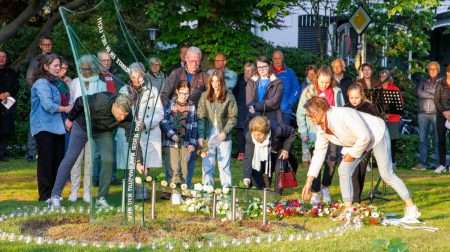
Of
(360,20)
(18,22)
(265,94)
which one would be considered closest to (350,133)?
(265,94)

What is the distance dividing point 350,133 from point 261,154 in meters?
2.11

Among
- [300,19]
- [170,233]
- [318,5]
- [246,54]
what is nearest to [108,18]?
[246,54]

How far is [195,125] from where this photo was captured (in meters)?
11.8

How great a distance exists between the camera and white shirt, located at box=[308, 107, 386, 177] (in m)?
9.48

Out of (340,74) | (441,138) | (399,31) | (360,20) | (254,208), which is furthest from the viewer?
(399,31)

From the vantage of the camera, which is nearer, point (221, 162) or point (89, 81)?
point (89, 81)

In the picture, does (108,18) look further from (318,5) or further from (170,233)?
(318,5)

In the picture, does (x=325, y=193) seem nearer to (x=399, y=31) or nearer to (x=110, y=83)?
(x=110, y=83)

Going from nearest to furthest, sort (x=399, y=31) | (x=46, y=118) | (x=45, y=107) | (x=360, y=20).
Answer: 1. (x=45, y=107)
2. (x=46, y=118)
3. (x=360, y=20)
4. (x=399, y=31)

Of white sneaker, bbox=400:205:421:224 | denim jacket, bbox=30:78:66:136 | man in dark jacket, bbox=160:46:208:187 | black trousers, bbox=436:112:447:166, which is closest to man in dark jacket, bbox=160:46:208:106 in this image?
man in dark jacket, bbox=160:46:208:187

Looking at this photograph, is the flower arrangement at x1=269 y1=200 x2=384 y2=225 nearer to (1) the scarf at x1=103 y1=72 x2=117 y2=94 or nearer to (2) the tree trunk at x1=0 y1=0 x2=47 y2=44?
(1) the scarf at x1=103 y1=72 x2=117 y2=94

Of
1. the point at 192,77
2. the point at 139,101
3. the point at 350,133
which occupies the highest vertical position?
the point at 192,77

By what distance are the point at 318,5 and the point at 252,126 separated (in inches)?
538

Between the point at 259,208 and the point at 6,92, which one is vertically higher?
the point at 6,92
